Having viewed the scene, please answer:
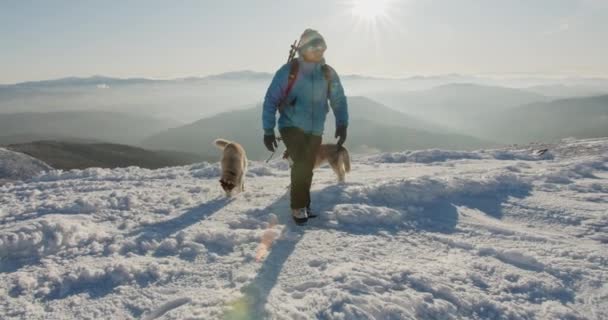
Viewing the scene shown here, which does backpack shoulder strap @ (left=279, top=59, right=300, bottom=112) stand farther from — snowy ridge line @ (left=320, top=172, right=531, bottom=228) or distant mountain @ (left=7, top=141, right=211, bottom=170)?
distant mountain @ (left=7, top=141, right=211, bottom=170)

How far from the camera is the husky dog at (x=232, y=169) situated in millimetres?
7352

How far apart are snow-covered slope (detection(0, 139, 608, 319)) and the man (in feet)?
2.08

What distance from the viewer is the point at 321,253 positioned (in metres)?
4.29

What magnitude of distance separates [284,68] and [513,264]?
12.0ft

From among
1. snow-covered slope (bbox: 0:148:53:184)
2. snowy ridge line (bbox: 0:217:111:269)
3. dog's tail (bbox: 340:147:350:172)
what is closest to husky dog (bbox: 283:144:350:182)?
dog's tail (bbox: 340:147:350:172)

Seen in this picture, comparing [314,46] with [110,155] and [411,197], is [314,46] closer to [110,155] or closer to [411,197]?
[411,197]

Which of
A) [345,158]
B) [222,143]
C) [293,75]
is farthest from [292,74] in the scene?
[345,158]

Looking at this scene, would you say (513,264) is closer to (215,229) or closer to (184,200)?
(215,229)

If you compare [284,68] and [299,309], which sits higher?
[284,68]

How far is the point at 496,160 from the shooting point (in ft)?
40.9

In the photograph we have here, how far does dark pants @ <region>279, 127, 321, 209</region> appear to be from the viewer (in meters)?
5.47

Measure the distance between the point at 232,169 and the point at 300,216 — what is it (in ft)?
9.17

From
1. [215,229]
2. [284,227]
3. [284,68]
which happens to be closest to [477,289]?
[284,227]

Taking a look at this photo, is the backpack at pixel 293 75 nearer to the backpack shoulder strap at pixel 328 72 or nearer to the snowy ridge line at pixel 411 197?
the backpack shoulder strap at pixel 328 72
